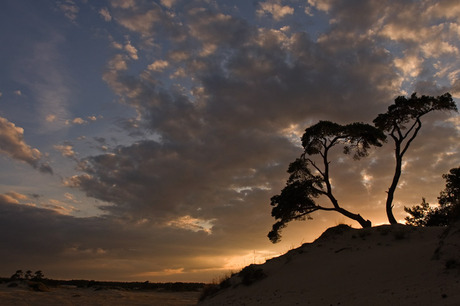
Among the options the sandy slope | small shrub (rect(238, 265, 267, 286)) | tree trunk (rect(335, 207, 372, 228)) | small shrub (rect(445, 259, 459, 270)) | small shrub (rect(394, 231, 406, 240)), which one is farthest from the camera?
tree trunk (rect(335, 207, 372, 228))

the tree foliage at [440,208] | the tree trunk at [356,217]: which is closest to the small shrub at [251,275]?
the tree trunk at [356,217]

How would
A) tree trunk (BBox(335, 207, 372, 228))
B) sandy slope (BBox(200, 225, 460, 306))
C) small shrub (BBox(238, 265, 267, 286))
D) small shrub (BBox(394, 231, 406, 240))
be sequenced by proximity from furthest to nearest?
tree trunk (BBox(335, 207, 372, 228))
small shrub (BBox(238, 265, 267, 286))
small shrub (BBox(394, 231, 406, 240))
sandy slope (BBox(200, 225, 460, 306))

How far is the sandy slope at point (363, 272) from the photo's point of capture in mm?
9055

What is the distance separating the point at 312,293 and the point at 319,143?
16.5 meters

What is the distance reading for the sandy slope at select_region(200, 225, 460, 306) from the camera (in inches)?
356

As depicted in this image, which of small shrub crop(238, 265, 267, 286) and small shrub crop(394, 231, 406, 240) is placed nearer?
small shrub crop(394, 231, 406, 240)

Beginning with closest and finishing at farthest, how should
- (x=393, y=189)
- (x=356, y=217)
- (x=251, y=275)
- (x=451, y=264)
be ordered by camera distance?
(x=451, y=264) → (x=251, y=275) → (x=356, y=217) → (x=393, y=189)

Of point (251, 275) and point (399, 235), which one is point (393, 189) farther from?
point (251, 275)

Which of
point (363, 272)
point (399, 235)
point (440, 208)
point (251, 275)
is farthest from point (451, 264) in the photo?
point (440, 208)

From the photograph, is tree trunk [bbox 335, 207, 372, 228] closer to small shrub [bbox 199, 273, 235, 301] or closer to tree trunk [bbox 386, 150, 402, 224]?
tree trunk [bbox 386, 150, 402, 224]

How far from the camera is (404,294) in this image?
8.78 m

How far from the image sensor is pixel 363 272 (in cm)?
1235

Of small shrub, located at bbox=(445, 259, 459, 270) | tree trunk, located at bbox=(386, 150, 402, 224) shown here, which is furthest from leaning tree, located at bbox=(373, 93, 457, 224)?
small shrub, located at bbox=(445, 259, 459, 270)

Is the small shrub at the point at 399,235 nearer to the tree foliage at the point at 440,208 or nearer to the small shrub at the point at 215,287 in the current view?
the small shrub at the point at 215,287
